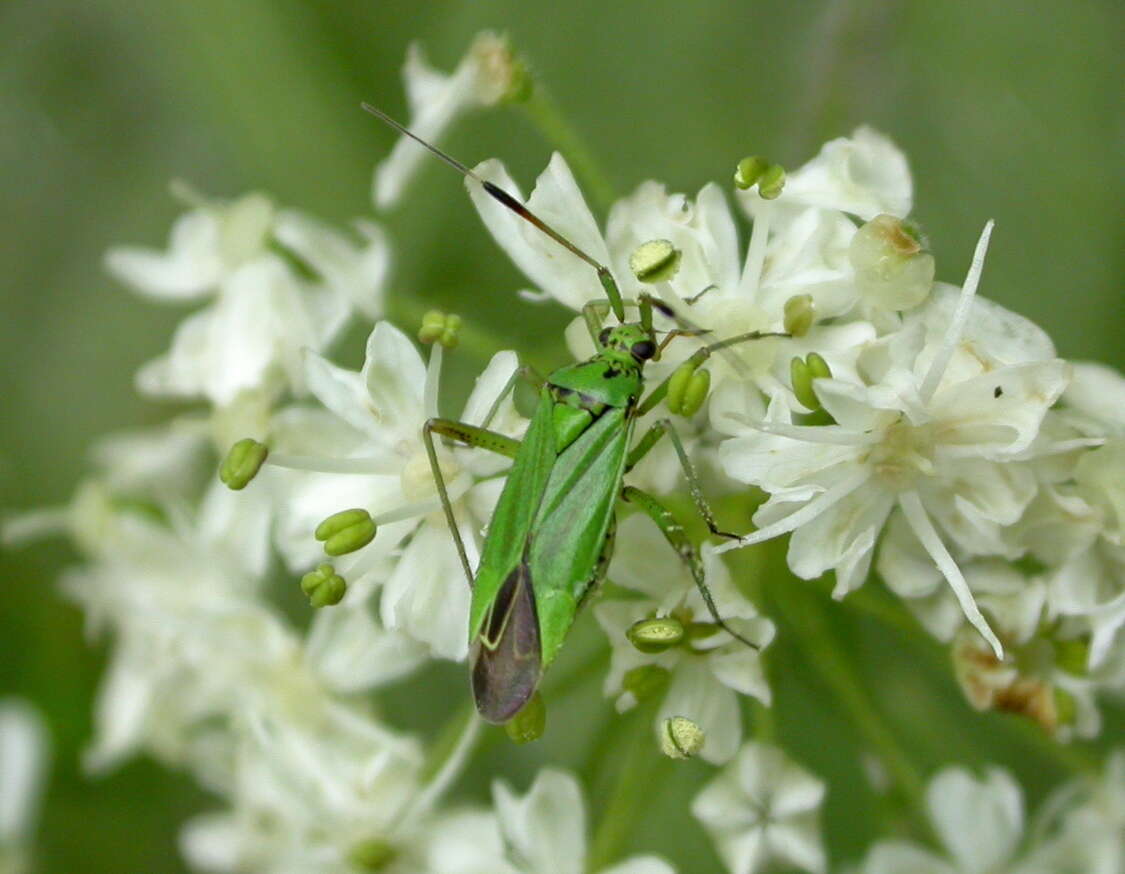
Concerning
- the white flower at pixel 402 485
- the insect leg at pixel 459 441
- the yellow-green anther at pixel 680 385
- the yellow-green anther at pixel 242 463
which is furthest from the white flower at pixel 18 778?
the yellow-green anther at pixel 680 385

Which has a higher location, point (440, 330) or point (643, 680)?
point (440, 330)

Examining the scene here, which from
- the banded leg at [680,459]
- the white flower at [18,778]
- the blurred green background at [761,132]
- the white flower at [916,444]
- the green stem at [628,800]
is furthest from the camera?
the white flower at [18,778]

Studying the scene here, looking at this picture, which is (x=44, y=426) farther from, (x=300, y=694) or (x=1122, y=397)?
(x=1122, y=397)

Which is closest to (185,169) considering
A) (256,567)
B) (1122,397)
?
(256,567)

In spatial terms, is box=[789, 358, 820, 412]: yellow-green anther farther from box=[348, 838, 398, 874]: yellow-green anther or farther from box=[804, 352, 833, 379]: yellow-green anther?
box=[348, 838, 398, 874]: yellow-green anther

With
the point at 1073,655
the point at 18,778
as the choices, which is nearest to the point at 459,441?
the point at 1073,655

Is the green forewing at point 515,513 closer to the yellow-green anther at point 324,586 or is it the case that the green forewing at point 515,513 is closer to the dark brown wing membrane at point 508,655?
the dark brown wing membrane at point 508,655

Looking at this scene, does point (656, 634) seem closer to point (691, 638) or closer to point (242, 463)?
point (691, 638)
